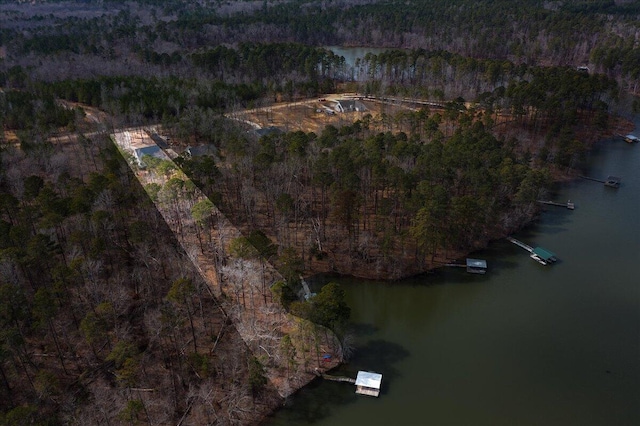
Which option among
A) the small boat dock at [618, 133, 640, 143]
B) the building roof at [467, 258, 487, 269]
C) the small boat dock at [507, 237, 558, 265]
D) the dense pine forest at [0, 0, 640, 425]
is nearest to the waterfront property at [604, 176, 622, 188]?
the dense pine forest at [0, 0, 640, 425]

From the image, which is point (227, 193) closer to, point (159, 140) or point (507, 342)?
point (159, 140)

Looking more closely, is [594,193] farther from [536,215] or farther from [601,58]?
[601,58]

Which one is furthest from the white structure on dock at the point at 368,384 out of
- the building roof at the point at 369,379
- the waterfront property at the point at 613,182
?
the waterfront property at the point at 613,182

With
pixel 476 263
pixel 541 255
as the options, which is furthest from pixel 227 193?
pixel 541 255

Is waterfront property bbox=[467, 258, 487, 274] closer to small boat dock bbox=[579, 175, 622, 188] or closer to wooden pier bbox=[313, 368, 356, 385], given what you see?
wooden pier bbox=[313, 368, 356, 385]

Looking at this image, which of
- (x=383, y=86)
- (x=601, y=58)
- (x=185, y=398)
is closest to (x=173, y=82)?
(x=383, y=86)

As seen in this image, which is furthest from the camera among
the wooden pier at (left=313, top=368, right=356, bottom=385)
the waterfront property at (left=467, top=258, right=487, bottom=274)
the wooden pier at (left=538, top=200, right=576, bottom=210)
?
the wooden pier at (left=538, top=200, right=576, bottom=210)
